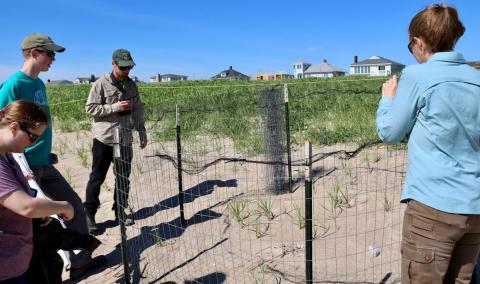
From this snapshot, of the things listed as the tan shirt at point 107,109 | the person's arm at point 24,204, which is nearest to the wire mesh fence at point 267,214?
the tan shirt at point 107,109

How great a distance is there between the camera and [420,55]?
1.73 metres

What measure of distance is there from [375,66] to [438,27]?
76810mm

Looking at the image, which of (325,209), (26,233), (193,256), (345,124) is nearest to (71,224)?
(193,256)

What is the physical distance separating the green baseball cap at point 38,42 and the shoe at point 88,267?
67.9 inches

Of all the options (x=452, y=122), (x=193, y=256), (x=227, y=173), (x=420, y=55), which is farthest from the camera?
(x=227, y=173)

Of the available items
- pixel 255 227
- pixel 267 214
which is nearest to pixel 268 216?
pixel 267 214

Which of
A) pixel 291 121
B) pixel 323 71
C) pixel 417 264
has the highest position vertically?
pixel 323 71

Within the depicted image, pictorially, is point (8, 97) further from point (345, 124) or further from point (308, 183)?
point (345, 124)

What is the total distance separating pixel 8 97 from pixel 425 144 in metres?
2.57

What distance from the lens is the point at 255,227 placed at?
3.98 meters

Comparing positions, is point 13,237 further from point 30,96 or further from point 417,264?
point 417,264

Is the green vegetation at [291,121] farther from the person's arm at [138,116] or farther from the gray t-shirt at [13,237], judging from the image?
the gray t-shirt at [13,237]

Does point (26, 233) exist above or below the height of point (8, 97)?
below

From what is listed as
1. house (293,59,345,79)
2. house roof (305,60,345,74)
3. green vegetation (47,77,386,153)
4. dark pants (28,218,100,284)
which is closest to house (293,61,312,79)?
house (293,59,345,79)
